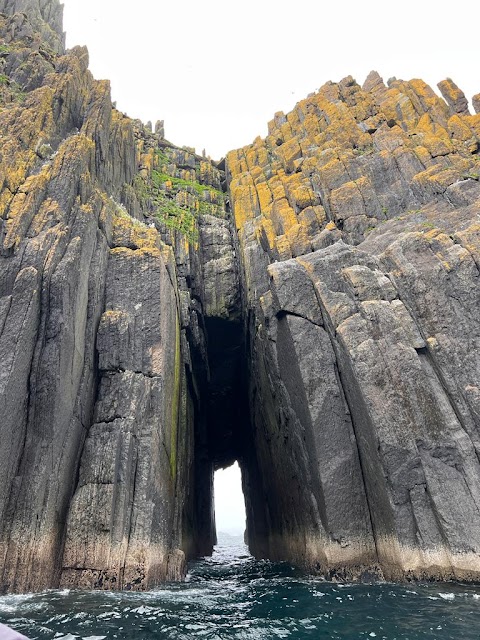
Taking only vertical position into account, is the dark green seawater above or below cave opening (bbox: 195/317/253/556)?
below

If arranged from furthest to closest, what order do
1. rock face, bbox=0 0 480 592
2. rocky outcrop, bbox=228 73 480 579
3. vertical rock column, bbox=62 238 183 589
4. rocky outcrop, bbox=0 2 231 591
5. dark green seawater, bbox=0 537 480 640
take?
rocky outcrop, bbox=228 73 480 579 < rock face, bbox=0 0 480 592 < vertical rock column, bbox=62 238 183 589 < rocky outcrop, bbox=0 2 231 591 < dark green seawater, bbox=0 537 480 640

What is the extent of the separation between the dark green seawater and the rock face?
6.86ft

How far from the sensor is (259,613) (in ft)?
52.1

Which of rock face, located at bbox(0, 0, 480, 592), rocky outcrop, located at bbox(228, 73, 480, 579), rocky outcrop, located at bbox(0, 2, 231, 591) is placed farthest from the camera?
rocky outcrop, located at bbox(228, 73, 480, 579)

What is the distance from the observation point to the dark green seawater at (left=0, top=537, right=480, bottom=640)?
12.9 m

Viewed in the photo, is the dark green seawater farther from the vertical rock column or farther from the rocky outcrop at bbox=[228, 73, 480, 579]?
the rocky outcrop at bbox=[228, 73, 480, 579]

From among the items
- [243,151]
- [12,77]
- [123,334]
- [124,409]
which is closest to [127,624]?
[124,409]

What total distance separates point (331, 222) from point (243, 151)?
26803 millimetres

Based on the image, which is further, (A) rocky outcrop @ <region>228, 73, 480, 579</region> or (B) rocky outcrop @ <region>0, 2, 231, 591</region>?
(A) rocky outcrop @ <region>228, 73, 480, 579</region>

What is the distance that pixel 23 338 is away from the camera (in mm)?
21016

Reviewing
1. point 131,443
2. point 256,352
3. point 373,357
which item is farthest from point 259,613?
point 256,352

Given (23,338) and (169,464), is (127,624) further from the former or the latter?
(23,338)

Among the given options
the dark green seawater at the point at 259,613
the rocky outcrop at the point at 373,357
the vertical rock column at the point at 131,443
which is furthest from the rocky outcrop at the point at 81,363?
the rocky outcrop at the point at 373,357

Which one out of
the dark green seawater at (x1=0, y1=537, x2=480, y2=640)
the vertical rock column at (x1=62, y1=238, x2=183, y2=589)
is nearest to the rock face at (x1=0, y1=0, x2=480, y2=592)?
the vertical rock column at (x1=62, y1=238, x2=183, y2=589)
